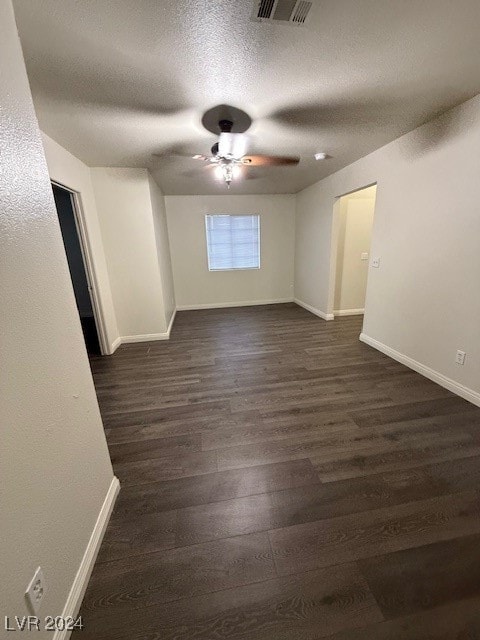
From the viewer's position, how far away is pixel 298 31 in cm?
128

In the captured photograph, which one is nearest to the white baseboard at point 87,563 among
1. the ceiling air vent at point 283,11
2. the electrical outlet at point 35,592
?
the electrical outlet at point 35,592

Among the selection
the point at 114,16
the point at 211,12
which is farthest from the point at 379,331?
the point at 114,16

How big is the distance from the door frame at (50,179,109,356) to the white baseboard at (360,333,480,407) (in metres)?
3.72

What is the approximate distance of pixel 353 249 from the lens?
4.54m

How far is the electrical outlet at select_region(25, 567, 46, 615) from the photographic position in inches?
29.1

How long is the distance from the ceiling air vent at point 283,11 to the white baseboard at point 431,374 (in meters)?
2.88

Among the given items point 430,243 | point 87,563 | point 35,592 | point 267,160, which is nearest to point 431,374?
point 430,243

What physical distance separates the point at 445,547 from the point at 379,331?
7.99 ft

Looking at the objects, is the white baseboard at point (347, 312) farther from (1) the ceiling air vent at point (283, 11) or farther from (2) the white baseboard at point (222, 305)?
(1) the ceiling air vent at point (283, 11)

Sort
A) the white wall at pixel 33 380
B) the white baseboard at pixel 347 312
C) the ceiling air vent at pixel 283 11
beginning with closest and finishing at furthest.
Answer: the white wall at pixel 33 380 → the ceiling air vent at pixel 283 11 → the white baseboard at pixel 347 312

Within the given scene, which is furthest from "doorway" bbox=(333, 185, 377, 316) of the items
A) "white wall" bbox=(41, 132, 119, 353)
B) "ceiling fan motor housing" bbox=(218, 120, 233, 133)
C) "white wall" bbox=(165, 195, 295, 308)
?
"white wall" bbox=(41, 132, 119, 353)

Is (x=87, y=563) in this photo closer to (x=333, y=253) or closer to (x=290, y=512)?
(x=290, y=512)

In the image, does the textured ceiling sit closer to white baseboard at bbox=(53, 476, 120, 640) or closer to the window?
white baseboard at bbox=(53, 476, 120, 640)

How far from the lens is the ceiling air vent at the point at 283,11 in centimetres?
111
